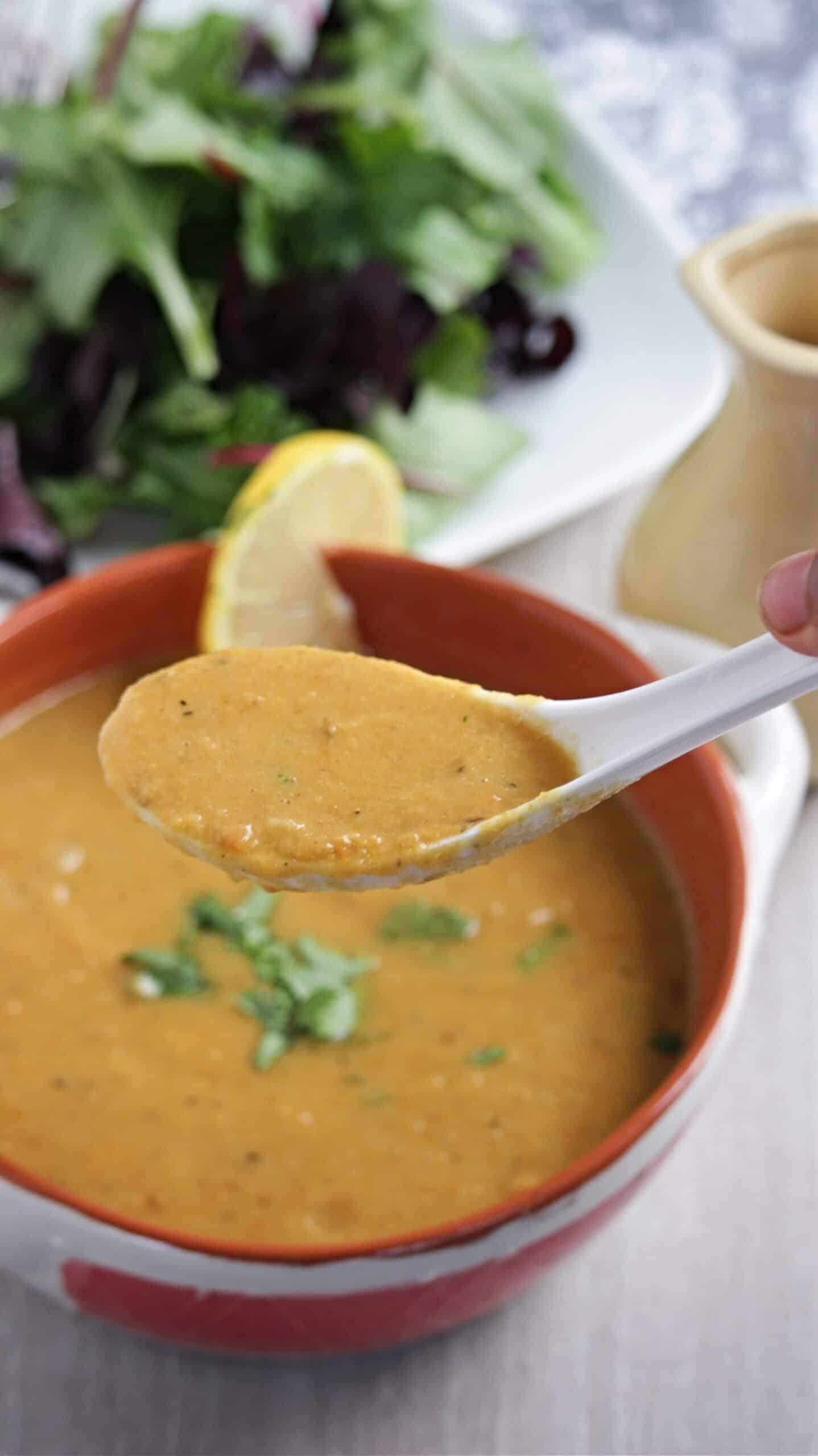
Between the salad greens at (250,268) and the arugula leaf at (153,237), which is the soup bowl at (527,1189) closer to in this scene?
the salad greens at (250,268)

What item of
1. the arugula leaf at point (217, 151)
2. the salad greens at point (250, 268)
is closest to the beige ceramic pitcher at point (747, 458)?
the salad greens at point (250, 268)

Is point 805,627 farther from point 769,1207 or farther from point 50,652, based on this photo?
point 50,652

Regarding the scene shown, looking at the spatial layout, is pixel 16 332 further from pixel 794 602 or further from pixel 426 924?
pixel 794 602

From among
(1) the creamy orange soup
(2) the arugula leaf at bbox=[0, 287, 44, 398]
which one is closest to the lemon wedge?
(1) the creamy orange soup

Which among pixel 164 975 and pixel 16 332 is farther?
pixel 16 332

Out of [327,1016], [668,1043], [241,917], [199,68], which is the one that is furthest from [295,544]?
[199,68]

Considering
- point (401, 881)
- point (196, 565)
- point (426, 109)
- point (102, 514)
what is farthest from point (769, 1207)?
point (426, 109)

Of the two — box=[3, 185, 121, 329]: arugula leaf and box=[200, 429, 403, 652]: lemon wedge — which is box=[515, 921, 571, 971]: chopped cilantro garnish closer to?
box=[200, 429, 403, 652]: lemon wedge
